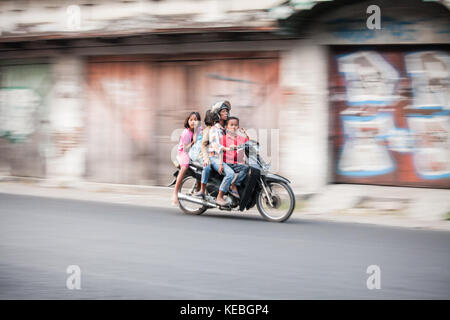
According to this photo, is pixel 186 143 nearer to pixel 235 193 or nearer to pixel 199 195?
pixel 199 195

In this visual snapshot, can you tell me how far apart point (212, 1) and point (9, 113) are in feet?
20.4

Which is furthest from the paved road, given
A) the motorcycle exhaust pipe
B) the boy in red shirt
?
the boy in red shirt

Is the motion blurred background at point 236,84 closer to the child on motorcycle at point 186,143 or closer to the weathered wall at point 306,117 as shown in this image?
the weathered wall at point 306,117

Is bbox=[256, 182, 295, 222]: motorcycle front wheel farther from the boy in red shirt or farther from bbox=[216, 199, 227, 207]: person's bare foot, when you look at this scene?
bbox=[216, 199, 227, 207]: person's bare foot

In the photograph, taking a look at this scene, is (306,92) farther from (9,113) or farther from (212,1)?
(9,113)

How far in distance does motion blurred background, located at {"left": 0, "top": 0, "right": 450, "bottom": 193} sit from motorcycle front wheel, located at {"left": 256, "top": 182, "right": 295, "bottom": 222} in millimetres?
2731

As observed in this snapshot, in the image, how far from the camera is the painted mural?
11.6m

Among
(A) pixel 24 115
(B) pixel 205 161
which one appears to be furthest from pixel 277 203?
(A) pixel 24 115

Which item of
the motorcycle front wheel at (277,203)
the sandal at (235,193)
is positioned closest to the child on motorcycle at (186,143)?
the sandal at (235,193)

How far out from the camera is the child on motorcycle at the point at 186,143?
10.6m

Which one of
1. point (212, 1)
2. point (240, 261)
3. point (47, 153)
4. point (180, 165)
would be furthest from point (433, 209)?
point (47, 153)

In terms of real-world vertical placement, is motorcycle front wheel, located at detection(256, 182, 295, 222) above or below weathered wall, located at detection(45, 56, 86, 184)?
below

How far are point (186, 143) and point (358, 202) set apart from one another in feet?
10.7

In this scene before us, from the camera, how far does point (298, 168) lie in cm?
1241
